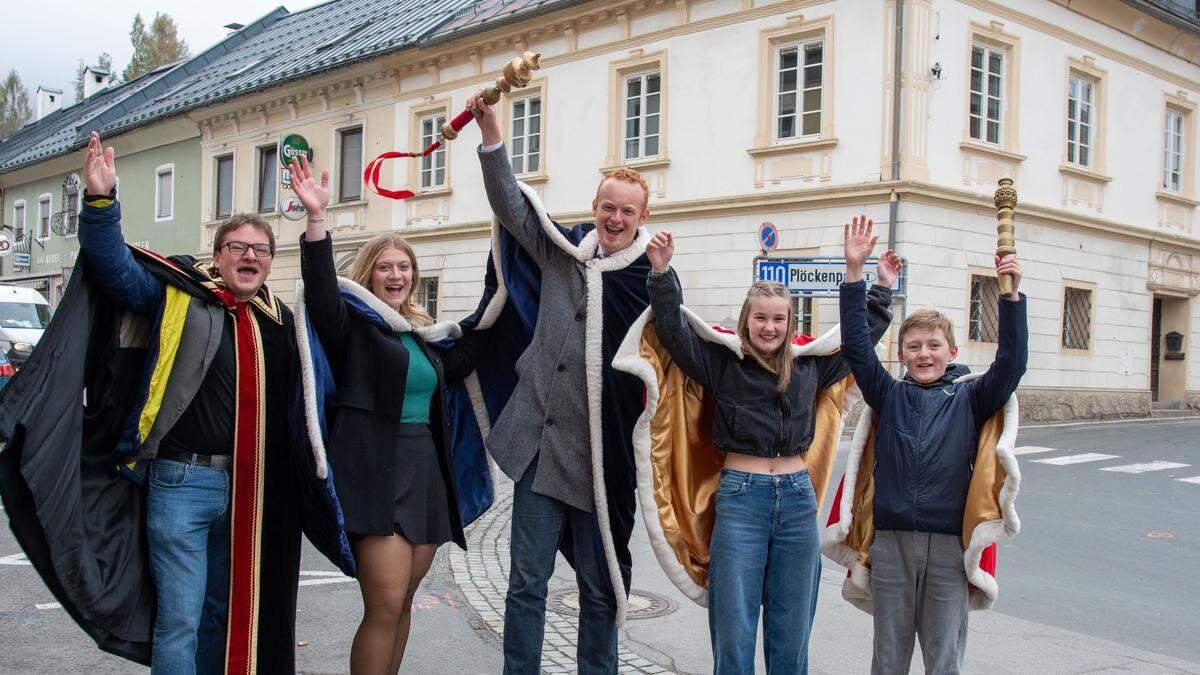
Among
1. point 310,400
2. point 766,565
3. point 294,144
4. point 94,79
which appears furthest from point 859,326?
point 94,79

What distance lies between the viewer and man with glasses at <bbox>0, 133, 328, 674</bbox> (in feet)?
11.2

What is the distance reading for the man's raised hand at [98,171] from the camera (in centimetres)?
330

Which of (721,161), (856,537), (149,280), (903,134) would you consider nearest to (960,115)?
(903,134)

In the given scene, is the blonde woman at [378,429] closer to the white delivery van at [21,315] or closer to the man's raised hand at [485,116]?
the man's raised hand at [485,116]

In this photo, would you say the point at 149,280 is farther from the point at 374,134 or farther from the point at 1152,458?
the point at 374,134

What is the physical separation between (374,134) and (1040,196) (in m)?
13.7

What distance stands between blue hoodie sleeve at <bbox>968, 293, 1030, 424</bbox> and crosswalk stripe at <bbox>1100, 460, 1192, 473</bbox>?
33.5ft

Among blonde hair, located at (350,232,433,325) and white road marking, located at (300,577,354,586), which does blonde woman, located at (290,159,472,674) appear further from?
white road marking, located at (300,577,354,586)

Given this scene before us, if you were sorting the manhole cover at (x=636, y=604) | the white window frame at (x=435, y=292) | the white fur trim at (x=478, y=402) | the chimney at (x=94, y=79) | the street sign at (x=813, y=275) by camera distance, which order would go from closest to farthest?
the white fur trim at (x=478, y=402), the manhole cover at (x=636, y=604), the street sign at (x=813, y=275), the white window frame at (x=435, y=292), the chimney at (x=94, y=79)

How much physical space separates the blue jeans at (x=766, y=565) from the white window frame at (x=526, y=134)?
56.1ft

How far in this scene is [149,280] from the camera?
3.56 meters

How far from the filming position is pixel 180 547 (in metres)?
3.53

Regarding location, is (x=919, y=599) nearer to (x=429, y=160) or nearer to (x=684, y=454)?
(x=684, y=454)

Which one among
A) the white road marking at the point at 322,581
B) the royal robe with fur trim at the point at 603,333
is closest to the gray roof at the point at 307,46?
the white road marking at the point at 322,581
